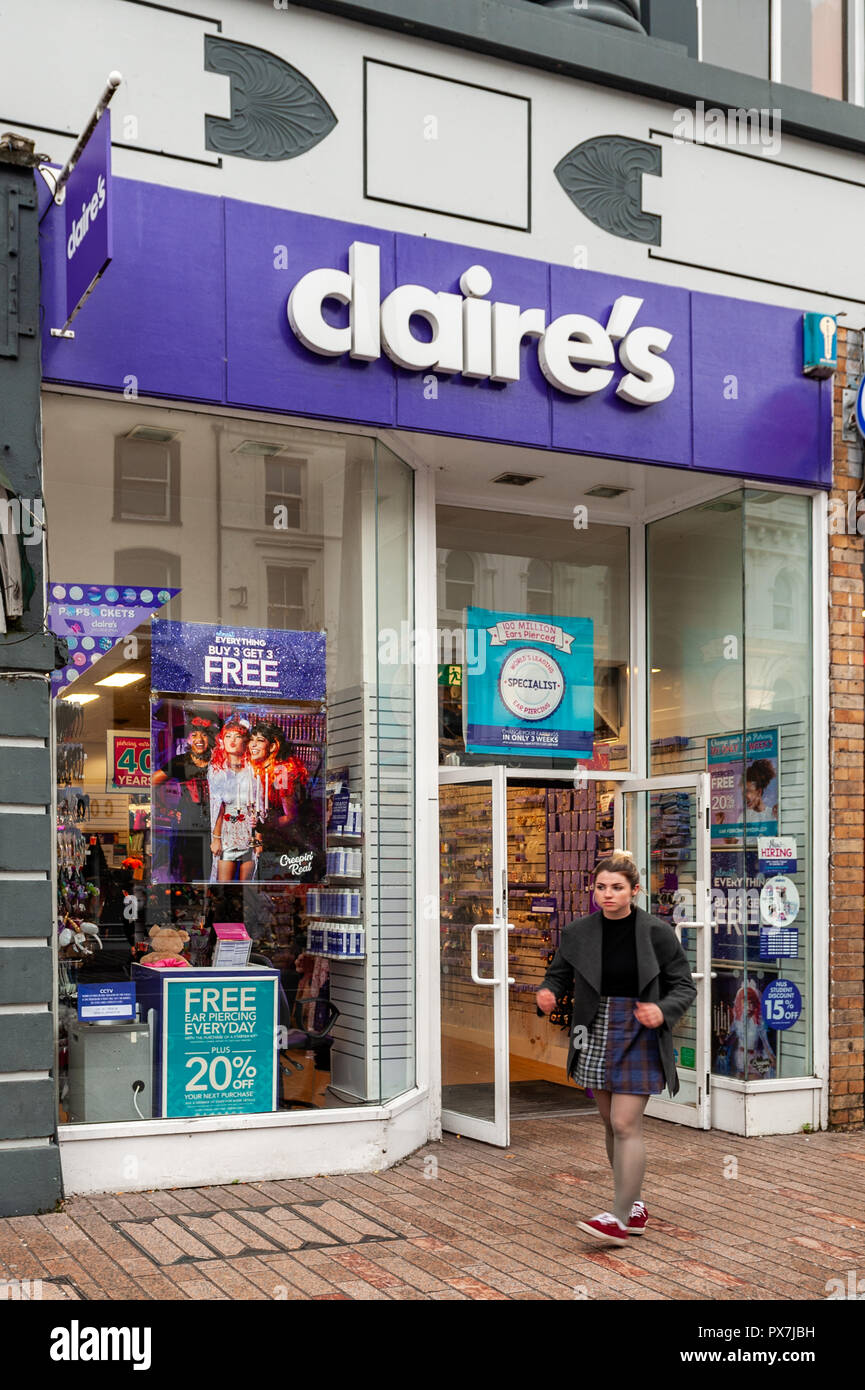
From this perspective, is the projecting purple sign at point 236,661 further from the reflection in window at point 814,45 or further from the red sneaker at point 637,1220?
the reflection in window at point 814,45

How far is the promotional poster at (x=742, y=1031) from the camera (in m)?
9.12

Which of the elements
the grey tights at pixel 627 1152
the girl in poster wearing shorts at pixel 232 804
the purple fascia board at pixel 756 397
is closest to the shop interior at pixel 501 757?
the girl in poster wearing shorts at pixel 232 804

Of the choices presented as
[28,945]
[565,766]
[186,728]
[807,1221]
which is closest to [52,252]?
[186,728]

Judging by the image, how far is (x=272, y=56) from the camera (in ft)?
25.8

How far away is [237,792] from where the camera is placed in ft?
25.7

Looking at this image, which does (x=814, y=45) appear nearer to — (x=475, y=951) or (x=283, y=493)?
(x=283, y=493)

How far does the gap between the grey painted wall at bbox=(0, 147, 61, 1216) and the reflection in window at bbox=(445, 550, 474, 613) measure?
3.07m

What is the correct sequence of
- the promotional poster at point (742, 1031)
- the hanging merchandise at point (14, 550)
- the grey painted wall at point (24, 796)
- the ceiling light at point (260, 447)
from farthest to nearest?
the promotional poster at point (742, 1031) < the ceiling light at point (260, 447) < the hanging merchandise at point (14, 550) < the grey painted wall at point (24, 796)

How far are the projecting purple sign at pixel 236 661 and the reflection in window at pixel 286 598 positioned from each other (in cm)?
6

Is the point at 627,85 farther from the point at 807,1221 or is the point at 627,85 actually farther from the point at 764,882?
the point at 807,1221

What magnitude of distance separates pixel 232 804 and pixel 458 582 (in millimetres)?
2464

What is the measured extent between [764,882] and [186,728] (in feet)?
13.1

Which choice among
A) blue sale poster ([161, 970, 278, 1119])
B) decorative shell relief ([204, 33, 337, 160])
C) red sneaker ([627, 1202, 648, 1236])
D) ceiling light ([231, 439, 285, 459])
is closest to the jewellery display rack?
blue sale poster ([161, 970, 278, 1119])

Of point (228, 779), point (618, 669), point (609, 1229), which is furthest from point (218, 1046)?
point (618, 669)
